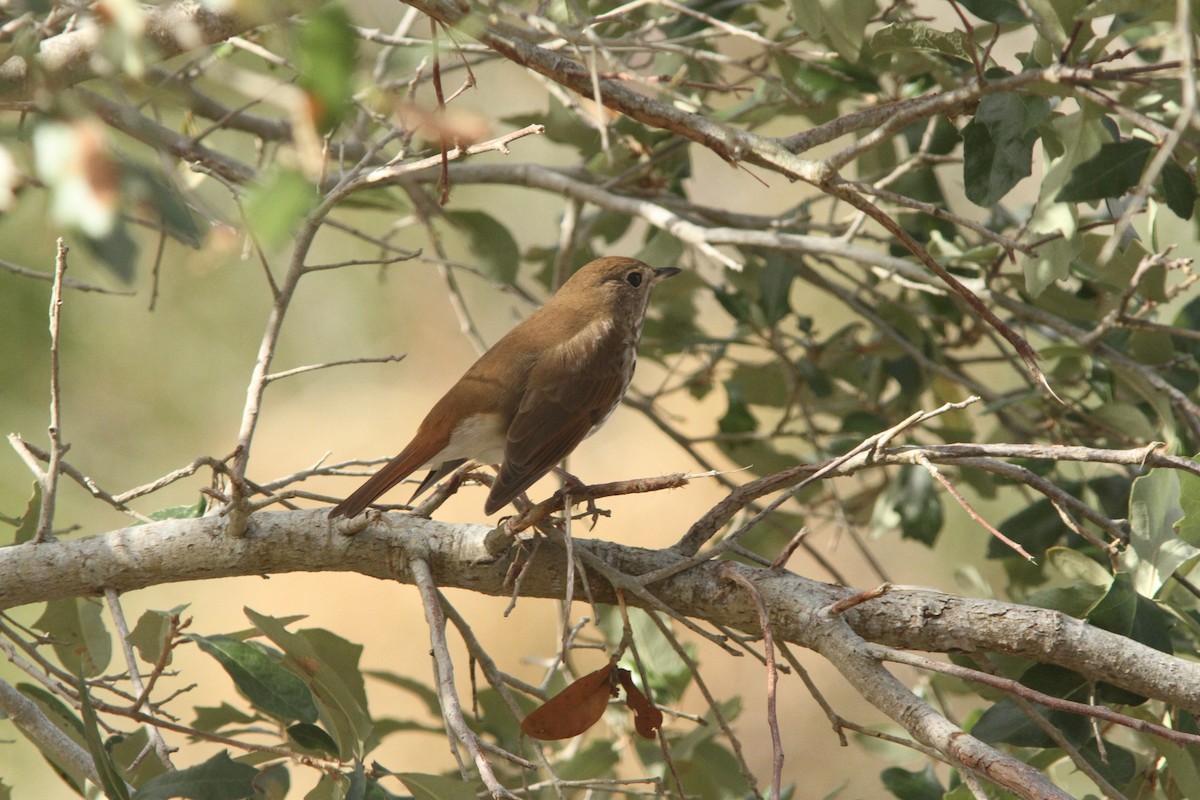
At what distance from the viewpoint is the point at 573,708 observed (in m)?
2.15

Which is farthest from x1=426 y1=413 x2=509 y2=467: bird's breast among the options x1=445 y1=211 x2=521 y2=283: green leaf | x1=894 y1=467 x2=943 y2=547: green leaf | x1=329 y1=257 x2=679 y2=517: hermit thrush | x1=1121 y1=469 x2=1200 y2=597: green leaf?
x1=1121 y1=469 x2=1200 y2=597: green leaf

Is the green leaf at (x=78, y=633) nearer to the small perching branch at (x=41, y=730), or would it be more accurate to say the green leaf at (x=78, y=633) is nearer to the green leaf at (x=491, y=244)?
the small perching branch at (x=41, y=730)

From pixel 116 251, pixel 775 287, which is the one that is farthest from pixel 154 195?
pixel 775 287

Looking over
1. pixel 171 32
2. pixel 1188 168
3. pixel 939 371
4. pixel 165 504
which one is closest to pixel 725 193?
pixel 165 504

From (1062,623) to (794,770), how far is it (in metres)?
6.48

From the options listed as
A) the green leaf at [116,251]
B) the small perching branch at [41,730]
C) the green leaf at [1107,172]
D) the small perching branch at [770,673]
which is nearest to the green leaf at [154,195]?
the green leaf at [116,251]

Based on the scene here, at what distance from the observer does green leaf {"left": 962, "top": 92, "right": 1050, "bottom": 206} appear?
251cm

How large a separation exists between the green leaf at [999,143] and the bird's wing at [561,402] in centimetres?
143

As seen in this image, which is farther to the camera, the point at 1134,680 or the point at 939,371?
the point at 939,371

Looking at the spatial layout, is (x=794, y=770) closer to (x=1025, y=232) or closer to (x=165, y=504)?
(x=165, y=504)

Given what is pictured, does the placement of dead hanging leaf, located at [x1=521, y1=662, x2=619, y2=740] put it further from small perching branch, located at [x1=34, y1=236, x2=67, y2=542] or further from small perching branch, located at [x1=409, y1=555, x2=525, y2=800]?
small perching branch, located at [x1=34, y1=236, x2=67, y2=542]

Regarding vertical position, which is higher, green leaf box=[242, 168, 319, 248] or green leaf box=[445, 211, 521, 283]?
green leaf box=[242, 168, 319, 248]

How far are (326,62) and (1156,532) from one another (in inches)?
78.5

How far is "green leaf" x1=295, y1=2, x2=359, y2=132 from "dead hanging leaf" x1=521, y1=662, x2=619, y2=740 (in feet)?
4.35
